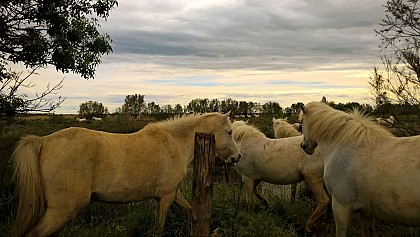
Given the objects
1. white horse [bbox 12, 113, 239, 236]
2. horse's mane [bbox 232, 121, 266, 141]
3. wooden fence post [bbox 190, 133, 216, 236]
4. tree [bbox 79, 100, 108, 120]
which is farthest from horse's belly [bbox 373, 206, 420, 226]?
tree [bbox 79, 100, 108, 120]

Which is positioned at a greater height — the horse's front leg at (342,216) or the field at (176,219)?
the horse's front leg at (342,216)

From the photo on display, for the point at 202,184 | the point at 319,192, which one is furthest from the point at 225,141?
the point at 202,184

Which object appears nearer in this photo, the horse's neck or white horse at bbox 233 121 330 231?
the horse's neck

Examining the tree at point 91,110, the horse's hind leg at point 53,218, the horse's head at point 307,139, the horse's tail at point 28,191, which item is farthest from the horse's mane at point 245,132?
the tree at point 91,110

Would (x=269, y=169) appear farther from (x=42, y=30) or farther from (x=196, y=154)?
(x=42, y=30)

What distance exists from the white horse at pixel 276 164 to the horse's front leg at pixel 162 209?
272cm

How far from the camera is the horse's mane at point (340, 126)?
4637 millimetres

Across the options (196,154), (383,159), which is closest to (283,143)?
(383,159)

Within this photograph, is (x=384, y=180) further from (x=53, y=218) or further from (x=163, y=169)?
(x=53, y=218)

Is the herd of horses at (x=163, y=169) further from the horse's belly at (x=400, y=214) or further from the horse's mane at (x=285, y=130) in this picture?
the horse's mane at (x=285, y=130)

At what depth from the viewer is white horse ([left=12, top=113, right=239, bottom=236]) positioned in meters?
4.22

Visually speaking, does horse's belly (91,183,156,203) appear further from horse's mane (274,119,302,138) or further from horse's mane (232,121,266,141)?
horse's mane (274,119,302,138)

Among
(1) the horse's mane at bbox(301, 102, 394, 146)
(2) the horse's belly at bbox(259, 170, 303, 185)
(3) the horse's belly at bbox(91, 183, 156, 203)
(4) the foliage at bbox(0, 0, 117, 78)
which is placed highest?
(4) the foliage at bbox(0, 0, 117, 78)

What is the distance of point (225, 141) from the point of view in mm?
6391
